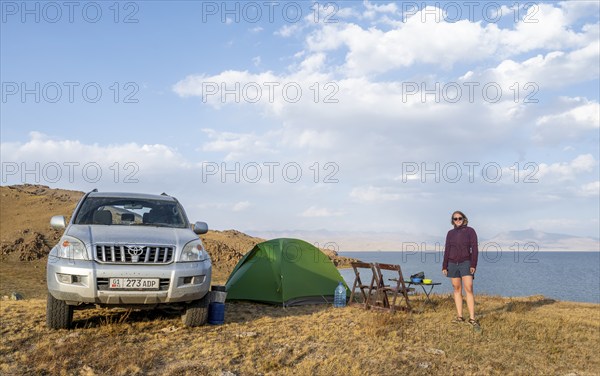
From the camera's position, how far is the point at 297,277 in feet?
37.8

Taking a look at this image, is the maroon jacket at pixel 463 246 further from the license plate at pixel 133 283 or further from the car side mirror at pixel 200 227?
the license plate at pixel 133 283

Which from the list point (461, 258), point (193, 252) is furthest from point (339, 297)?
point (193, 252)

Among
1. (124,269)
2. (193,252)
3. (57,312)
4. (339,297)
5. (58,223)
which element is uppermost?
(58,223)

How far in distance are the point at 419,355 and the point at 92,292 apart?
187 inches

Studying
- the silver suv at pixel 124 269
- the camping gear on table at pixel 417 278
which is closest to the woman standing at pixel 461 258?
the camping gear on table at pixel 417 278

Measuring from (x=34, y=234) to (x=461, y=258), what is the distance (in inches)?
1070

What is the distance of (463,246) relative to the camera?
29.5 ft

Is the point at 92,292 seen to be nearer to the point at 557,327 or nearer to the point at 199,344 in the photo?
the point at 199,344

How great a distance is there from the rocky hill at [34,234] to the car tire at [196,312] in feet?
72.1

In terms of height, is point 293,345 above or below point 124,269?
below

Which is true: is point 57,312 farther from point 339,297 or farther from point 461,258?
point 461,258

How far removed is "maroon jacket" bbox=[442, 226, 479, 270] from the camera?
29.3 ft

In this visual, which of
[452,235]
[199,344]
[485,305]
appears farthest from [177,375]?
[485,305]

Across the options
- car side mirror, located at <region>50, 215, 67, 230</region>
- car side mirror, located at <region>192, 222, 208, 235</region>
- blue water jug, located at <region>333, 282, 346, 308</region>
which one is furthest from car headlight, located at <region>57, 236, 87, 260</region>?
blue water jug, located at <region>333, 282, 346, 308</region>
